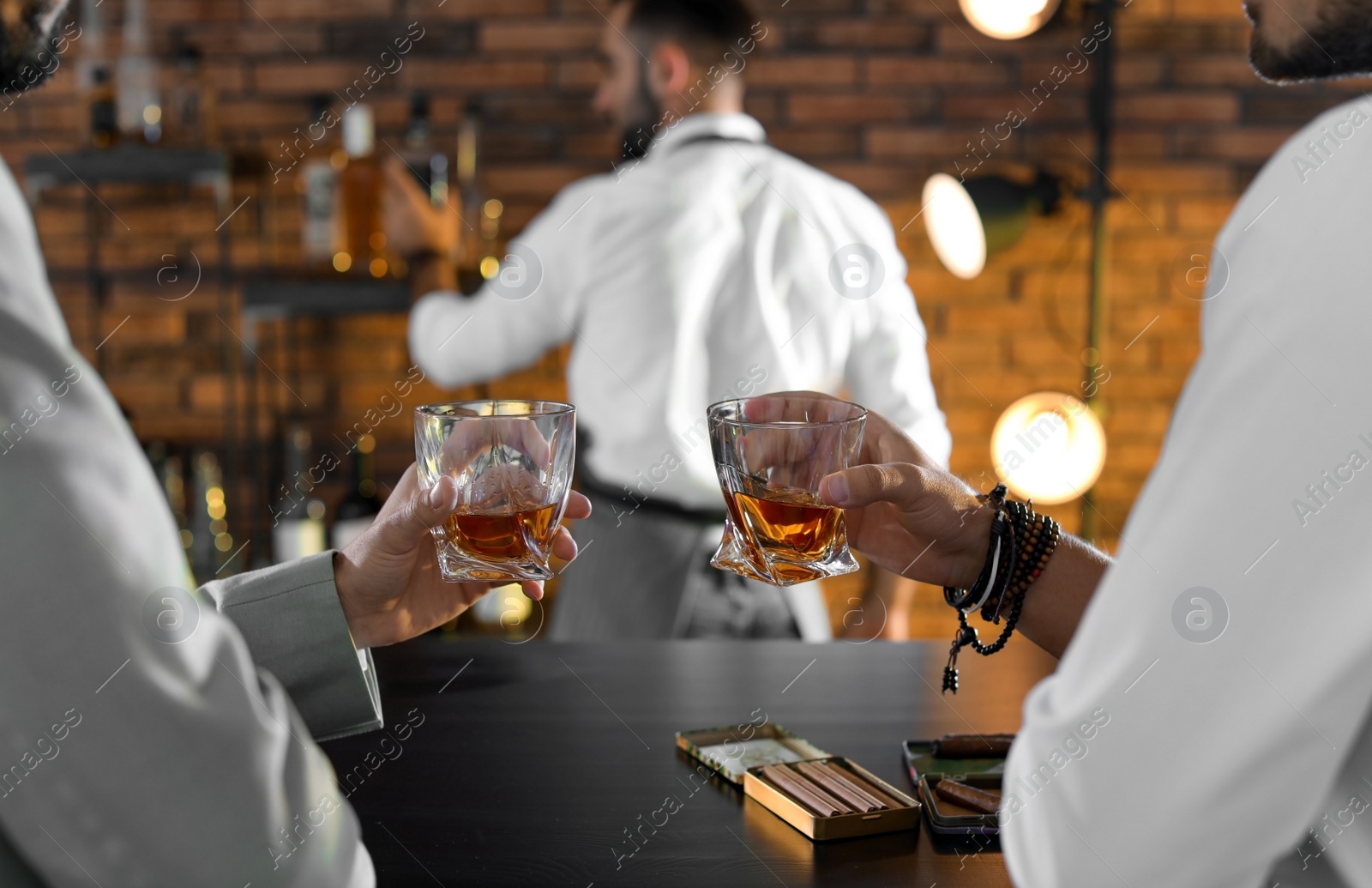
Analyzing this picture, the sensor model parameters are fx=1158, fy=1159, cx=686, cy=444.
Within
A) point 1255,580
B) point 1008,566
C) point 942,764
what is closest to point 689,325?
point 1008,566

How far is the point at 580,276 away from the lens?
1911 millimetres

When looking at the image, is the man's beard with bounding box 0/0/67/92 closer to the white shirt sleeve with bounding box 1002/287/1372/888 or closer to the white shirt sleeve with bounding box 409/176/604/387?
the white shirt sleeve with bounding box 1002/287/1372/888

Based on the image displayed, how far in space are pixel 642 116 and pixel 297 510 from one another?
3.57ft

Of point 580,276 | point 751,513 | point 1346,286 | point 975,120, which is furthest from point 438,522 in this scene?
point 975,120

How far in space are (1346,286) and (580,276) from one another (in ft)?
4.73

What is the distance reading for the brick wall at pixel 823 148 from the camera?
2.42m

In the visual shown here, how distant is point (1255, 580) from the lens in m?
0.59

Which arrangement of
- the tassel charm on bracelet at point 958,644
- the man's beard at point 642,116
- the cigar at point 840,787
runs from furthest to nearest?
1. the man's beard at point 642,116
2. the tassel charm on bracelet at point 958,644
3. the cigar at point 840,787

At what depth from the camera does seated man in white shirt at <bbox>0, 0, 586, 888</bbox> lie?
1.87 feet

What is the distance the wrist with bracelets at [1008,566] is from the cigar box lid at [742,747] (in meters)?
0.15

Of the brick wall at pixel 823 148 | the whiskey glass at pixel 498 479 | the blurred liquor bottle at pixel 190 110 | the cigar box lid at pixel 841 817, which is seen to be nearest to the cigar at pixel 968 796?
the cigar box lid at pixel 841 817

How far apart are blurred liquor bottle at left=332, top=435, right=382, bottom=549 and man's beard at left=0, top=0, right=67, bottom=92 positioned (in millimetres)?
1323

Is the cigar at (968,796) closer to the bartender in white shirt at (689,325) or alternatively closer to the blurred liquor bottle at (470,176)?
the bartender in white shirt at (689,325)

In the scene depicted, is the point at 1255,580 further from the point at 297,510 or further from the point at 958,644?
the point at 297,510
